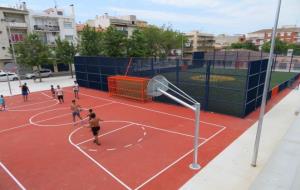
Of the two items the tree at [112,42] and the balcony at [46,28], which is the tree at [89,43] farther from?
the balcony at [46,28]

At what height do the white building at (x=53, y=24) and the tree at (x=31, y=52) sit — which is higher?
the white building at (x=53, y=24)

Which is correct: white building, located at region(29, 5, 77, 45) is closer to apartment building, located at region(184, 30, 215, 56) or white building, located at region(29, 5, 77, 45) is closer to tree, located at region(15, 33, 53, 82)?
tree, located at region(15, 33, 53, 82)

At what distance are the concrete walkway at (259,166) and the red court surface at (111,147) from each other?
0.48 m

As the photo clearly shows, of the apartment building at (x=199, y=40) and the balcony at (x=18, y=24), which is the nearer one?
the balcony at (x=18, y=24)

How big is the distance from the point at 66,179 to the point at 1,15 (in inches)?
1604

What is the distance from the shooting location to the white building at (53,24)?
1628 inches

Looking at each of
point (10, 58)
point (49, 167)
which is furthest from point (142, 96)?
point (10, 58)

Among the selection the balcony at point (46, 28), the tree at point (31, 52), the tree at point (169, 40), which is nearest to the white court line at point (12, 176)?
the tree at point (31, 52)

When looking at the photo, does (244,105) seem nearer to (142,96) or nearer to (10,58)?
(142,96)

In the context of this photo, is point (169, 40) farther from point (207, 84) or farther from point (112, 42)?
point (207, 84)

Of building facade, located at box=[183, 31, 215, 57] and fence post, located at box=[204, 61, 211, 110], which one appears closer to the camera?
fence post, located at box=[204, 61, 211, 110]

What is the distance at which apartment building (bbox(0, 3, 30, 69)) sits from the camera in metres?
37.2

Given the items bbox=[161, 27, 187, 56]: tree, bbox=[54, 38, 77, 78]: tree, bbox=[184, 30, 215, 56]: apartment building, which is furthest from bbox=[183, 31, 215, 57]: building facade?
bbox=[54, 38, 77, 78]: tree

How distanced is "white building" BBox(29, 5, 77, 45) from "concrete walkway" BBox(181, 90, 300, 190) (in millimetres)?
38202
